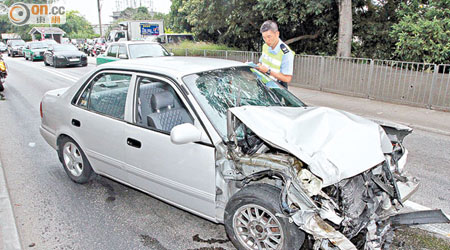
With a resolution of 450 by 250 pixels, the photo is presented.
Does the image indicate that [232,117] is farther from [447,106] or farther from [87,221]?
[447,106]

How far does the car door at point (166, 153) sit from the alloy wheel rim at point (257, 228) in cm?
29

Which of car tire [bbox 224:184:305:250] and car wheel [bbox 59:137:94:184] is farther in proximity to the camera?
car wheel [bbox 59:137:94:184]

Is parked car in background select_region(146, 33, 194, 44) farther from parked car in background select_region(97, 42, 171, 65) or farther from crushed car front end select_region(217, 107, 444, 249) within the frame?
crushed car front end select_region(217, 107, 444, 249)

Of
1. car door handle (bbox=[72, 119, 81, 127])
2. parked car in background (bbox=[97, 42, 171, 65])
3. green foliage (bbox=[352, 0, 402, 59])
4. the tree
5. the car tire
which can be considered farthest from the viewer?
green foliage (bbox=[352, 0, 402, 59])

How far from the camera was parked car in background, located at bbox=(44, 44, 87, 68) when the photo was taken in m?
20.2

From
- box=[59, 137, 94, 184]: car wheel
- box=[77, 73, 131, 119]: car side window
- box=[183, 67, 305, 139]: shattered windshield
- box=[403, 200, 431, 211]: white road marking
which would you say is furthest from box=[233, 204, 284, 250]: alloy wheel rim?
box=[59, 137, 94, 184]: car wheel

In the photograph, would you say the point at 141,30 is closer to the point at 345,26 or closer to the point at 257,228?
the point at 345,26

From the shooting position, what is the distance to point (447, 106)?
872 cm

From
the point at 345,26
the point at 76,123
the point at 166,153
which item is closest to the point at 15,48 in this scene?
the point at 345,26

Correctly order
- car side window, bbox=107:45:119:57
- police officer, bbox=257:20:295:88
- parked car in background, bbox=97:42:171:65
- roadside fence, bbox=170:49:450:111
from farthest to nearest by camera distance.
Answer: car side window, bbox=107:45:119:57
parked car in background, bbox=97:42:171:65
roadside fence, bbox=170:49:450:111
police officer, bbox=257:20:295:88

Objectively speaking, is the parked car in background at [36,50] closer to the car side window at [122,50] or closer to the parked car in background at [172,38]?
the parked car in background at [172,38]

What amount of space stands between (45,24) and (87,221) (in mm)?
85468

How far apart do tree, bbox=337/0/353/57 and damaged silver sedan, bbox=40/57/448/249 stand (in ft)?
32.1

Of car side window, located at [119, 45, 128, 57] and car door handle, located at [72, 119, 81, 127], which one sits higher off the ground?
car side window, located at [119, 45, 128, 57]
